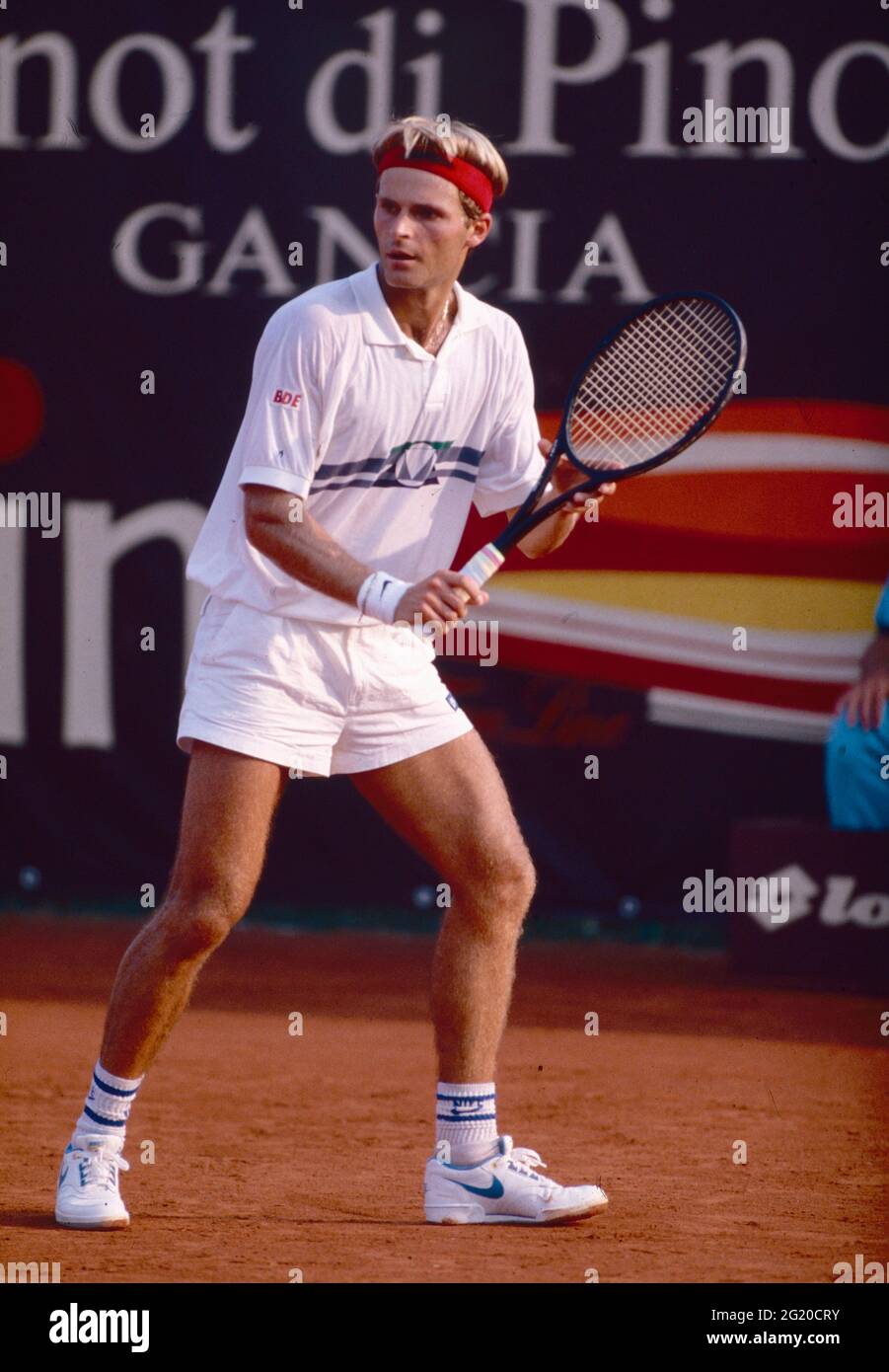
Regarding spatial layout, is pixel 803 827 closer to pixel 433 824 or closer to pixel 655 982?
pixel 655 982

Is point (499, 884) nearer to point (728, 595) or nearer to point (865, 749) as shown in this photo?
point (865, 749)

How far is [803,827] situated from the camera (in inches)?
266

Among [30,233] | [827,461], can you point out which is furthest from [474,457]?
[30,233]

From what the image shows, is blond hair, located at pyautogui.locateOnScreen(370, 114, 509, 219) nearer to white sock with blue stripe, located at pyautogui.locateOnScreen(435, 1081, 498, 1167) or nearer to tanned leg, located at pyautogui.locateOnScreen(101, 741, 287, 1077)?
tanned leg, located at pyautogui.locateOnScreen(101, 741, 287, 1077)

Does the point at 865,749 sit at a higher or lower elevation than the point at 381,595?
lower

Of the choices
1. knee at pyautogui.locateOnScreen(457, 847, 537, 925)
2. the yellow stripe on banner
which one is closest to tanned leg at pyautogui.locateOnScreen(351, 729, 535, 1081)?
knee at pyautogui.locateOnScreen(457, 847, 537, 925)

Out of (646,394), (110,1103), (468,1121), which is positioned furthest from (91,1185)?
(646,394)

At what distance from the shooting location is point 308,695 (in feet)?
11.8

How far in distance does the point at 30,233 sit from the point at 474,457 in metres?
4.33

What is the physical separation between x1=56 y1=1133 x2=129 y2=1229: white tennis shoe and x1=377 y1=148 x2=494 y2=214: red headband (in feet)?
5.68

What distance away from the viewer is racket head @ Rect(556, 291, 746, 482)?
3.75 m

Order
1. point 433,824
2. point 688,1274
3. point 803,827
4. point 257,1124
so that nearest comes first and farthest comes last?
point 688,1274 → point 433,824 → point 257,1124 → point 803,827

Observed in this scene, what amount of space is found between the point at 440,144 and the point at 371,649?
2.85ft

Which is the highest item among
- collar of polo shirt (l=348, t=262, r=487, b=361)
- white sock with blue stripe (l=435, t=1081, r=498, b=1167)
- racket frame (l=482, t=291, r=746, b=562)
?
collar of polo shirt (l=348, t=262, r=487, b=361)
